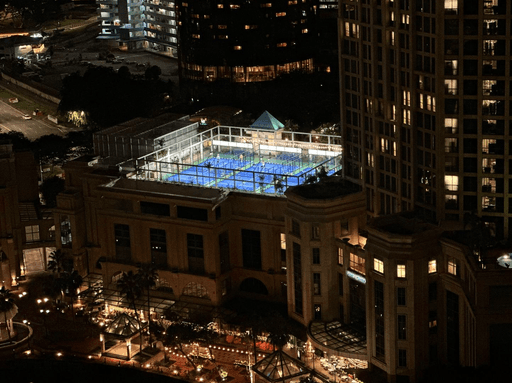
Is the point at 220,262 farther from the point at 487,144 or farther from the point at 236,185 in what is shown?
the point at 487,144

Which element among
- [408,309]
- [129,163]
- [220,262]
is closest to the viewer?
[408,309]

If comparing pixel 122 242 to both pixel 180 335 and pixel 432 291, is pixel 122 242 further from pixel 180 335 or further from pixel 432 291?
pixel 432 291

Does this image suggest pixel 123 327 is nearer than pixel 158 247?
Yes

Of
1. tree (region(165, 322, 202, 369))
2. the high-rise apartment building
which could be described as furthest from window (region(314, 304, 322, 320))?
tree (region(165, 322, 202, 369))

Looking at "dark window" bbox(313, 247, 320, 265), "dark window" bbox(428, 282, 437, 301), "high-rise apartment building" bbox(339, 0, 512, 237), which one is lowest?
"dark window" bbox(428, 282, 437, 301)

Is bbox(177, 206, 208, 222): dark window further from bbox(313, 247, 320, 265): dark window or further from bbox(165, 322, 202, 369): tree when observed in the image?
bbox(313, 247, 320, 265): dark window

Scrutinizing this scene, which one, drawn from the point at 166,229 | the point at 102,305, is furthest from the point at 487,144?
the point at 102,305

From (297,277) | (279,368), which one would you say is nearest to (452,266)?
(297,277)
